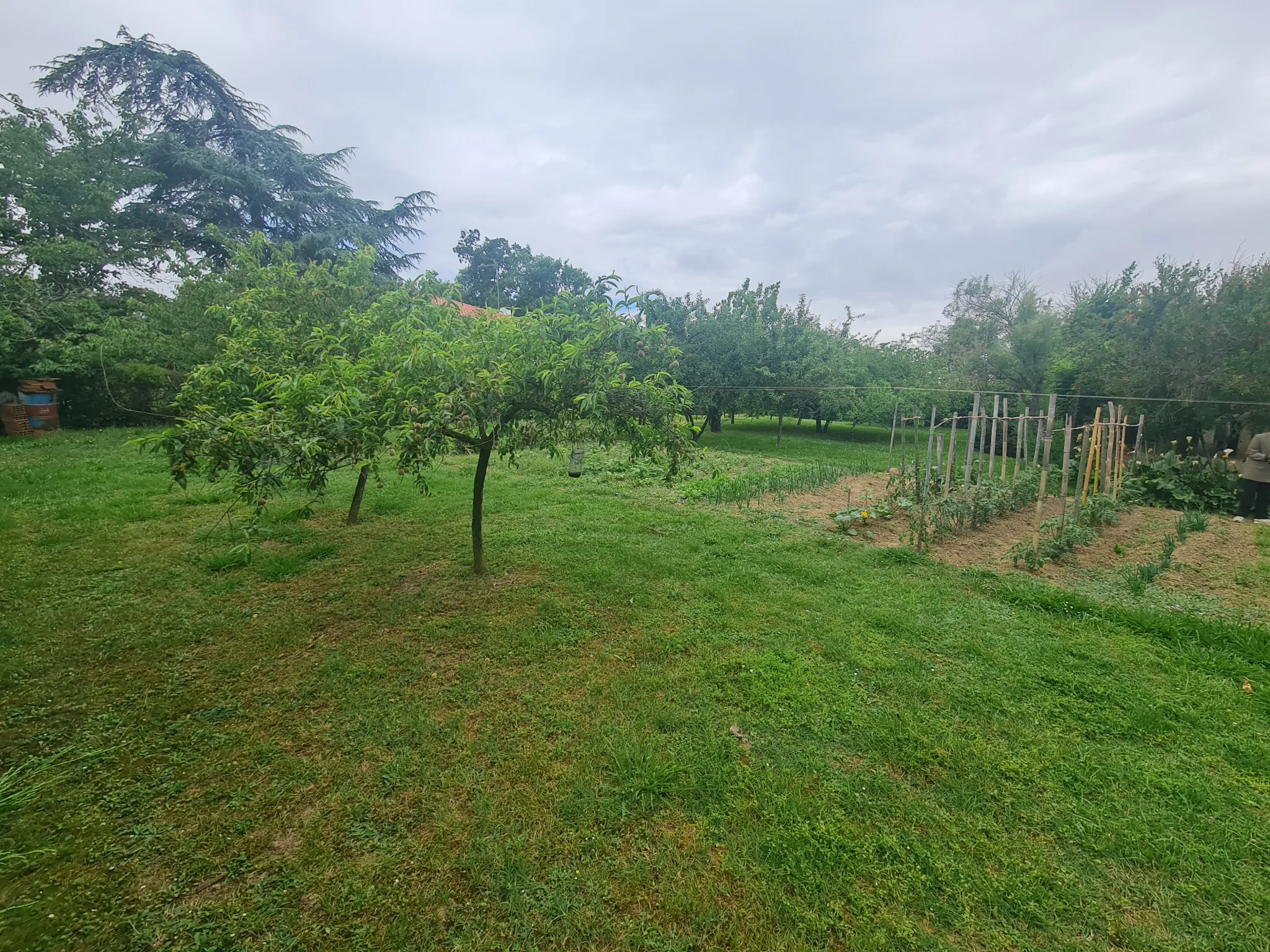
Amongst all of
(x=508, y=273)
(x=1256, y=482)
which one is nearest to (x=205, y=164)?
(x=508, y=273)

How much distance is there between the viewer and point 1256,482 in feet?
21.6

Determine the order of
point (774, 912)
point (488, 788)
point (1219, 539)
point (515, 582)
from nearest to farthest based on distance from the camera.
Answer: point (774, 912) → point (488, 788) → point (515, 582) → point (1219, 539)

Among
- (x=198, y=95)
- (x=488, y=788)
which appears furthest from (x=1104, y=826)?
(x=198, y=95)

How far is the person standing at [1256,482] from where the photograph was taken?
21.0 ft

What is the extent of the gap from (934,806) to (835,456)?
11.8 m

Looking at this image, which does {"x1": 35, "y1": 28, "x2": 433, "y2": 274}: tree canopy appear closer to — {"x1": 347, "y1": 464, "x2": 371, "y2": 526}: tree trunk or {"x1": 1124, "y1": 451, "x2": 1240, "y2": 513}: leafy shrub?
{"x1": 347, "y1": 464, "x2": 371, "y2": 526}: tree trunk

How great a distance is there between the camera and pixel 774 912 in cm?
164

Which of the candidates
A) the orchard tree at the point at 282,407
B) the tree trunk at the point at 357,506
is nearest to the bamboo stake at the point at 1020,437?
the orchard tree at the point at 282,407

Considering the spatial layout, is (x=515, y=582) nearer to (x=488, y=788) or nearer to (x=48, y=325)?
(x=488, y=788)

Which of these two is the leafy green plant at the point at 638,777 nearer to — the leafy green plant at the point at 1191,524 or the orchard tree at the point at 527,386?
the orchard tree at the point at 527,386

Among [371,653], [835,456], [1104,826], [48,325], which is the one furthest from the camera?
[835,456]

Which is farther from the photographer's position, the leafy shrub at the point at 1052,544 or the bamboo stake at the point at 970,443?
the bamboo stake at the point at 970,443

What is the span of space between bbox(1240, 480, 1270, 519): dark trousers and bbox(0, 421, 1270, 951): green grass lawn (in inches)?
210

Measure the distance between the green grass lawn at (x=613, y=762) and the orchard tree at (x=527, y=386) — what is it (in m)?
1.34
